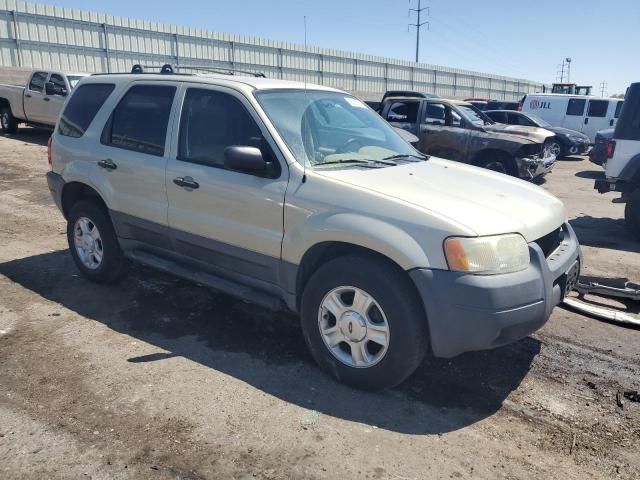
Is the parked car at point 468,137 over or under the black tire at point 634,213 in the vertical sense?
over

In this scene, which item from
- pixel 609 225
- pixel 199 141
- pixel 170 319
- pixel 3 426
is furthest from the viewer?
pixel 609 225

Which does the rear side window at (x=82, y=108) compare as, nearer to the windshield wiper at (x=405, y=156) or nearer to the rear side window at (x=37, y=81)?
the windshield wiper at (x=405, y=156)

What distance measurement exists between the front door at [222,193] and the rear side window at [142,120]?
0.22 metres

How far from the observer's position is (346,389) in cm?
343

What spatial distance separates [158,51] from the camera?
24578mm

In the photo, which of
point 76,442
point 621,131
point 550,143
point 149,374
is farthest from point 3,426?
point 550,143

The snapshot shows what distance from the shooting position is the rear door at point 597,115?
18906 millimetres

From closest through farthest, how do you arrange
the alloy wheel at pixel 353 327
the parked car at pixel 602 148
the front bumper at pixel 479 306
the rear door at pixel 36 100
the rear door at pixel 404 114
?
1. the front bumper at pixel 479 306
2. the alloy wheel at pixel 353 327
3. the parked car at pixel 602 148
4. the rear door at pixel 404 114
5. the rear door at pixel 36 100

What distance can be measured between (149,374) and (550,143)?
11622mm

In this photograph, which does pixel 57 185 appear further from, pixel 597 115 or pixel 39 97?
pixel 597 115

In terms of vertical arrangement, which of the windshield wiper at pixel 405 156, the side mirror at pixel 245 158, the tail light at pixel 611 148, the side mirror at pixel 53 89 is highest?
the side mirror at pixel 53 89

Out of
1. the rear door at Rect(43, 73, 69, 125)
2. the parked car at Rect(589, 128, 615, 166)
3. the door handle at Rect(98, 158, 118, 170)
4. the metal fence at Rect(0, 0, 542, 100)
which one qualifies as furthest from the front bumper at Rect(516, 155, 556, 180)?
the metal fence at Rect(0, 0, 542, 100)

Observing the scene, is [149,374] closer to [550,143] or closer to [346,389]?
[346,389]

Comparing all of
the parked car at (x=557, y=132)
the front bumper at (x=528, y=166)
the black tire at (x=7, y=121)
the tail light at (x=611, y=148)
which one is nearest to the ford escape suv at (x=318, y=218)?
the tail light at (x=611, y=148)
